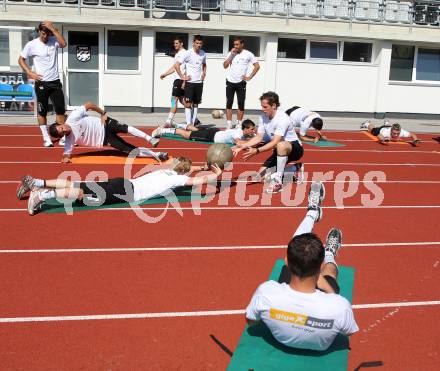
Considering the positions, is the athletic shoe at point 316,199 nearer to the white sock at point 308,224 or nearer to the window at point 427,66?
the white sock at point 308,224

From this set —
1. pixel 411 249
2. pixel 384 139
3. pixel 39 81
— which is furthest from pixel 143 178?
pixel 384 139

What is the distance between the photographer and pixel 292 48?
1936 cm

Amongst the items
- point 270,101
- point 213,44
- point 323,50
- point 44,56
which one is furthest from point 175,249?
point 323,50

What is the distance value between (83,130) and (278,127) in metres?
3.45

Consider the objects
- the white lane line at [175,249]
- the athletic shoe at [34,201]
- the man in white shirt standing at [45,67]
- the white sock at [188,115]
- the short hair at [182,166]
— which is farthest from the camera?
the white sock at [188,115]

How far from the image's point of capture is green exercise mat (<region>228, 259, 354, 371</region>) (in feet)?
13.4

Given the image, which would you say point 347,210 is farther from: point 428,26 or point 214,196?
point 428,26

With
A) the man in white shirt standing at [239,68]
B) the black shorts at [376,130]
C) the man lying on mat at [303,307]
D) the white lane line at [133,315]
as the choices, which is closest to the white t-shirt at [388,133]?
the black shorts at [376,130]

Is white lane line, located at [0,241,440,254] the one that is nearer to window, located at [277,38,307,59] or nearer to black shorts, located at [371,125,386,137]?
black shorts, located at [371,125,386,137]

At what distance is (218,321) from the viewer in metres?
4.80

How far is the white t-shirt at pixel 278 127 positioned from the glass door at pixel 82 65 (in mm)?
10312

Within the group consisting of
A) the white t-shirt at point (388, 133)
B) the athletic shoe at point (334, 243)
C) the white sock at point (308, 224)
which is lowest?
the athletic shoe at point (334, 243)

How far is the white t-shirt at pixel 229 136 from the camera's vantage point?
12070 mm

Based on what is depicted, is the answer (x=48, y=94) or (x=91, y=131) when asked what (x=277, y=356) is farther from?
(x=48, y=94)
